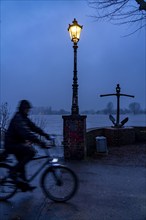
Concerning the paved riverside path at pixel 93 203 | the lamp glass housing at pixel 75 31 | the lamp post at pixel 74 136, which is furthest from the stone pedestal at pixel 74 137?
the lamp glass housing at pixel 75 31

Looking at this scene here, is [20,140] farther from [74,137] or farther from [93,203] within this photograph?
[74,137]

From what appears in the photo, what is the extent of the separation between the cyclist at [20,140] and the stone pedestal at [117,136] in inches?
441

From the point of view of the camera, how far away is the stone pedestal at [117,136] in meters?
17.7

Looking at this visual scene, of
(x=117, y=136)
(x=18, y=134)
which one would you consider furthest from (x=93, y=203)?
(x=117, y=136)

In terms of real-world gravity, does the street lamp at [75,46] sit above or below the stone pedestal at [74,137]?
above

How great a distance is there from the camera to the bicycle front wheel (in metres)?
6.91

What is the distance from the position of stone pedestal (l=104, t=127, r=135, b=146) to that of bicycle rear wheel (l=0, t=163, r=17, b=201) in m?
11.1

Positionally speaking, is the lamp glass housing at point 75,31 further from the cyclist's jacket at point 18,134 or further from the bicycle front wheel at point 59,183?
the bicycle front wheel at point 59,183

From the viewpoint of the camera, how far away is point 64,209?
6.51 m

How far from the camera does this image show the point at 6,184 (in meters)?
6.91

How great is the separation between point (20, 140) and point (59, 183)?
1.06 metres

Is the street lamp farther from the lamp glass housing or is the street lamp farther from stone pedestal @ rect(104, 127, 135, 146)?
stone pedestal @ rect(104, 127, 135, 146)

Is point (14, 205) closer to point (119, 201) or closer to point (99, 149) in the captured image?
point (119, 201)

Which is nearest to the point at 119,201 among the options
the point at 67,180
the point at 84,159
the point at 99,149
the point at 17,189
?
the point at 67,180
